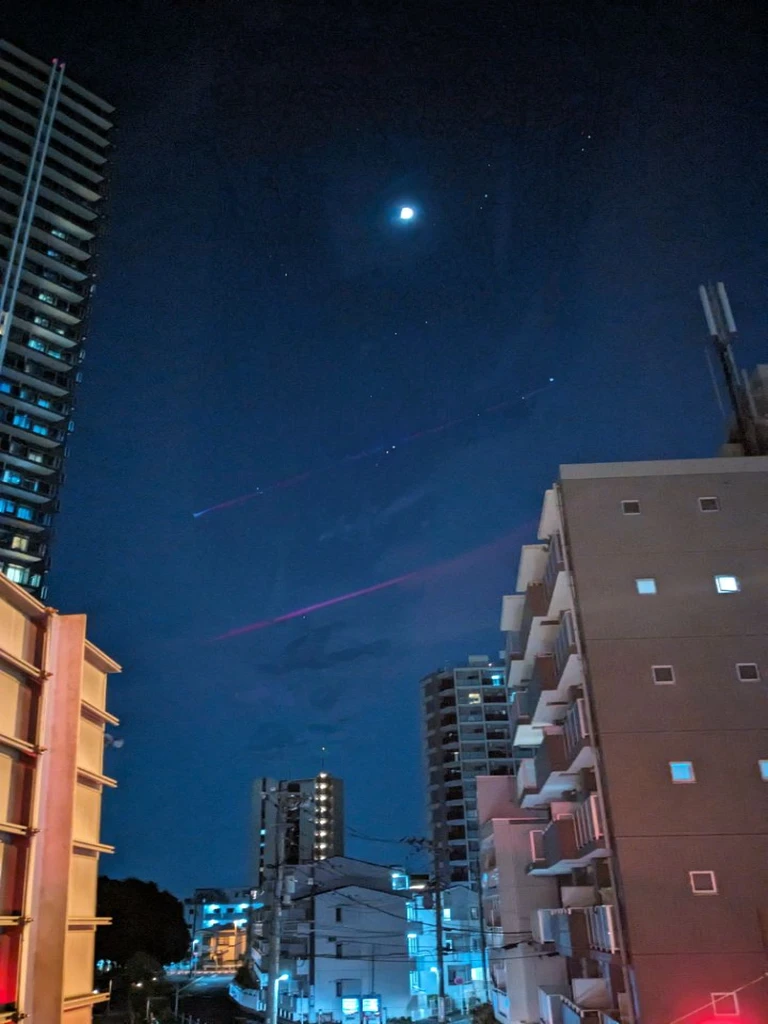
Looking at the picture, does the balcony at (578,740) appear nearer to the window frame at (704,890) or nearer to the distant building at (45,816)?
the window frame at (704,890)

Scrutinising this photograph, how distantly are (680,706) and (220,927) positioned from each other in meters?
126

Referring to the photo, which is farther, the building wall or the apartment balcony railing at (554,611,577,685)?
the apartment balcony railing at (554,611,577,685)

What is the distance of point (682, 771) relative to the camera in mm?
20969

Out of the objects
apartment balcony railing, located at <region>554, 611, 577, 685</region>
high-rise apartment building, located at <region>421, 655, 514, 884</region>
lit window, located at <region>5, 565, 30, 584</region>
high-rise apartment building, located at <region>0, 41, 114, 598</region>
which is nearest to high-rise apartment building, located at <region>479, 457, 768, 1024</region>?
apartment balcony railing, located at <region>554, 611, 577, 685</region>

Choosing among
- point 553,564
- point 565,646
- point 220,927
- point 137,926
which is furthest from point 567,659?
point 220,927

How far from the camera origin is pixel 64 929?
28.4 feet

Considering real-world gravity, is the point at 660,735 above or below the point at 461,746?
below

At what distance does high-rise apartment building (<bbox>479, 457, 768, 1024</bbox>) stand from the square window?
0.14 ft

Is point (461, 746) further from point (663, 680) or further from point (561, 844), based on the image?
point (663, 680)

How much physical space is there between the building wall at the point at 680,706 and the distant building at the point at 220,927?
9955 centimetres

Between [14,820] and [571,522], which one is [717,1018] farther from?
[14,820]

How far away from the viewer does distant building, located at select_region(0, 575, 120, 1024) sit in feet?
27.3

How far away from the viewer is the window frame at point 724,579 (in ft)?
74.9

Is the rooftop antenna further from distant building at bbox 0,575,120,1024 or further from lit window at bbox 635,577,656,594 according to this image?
distant building at bbox 0,575,120,1024
